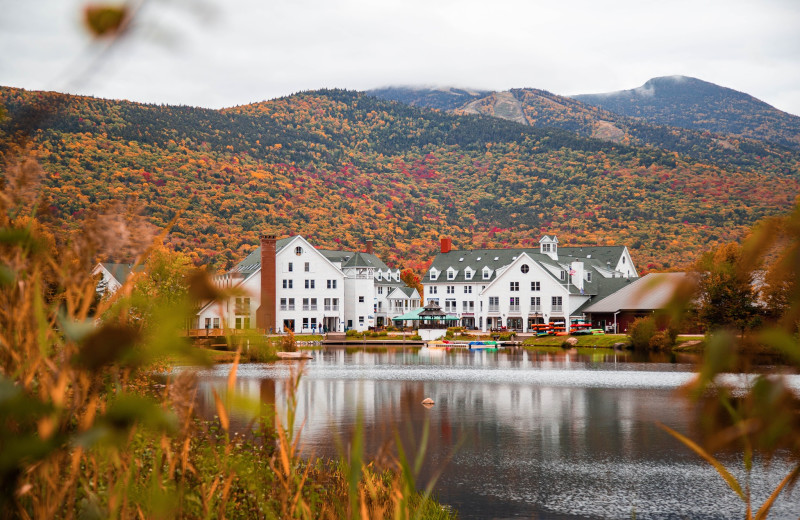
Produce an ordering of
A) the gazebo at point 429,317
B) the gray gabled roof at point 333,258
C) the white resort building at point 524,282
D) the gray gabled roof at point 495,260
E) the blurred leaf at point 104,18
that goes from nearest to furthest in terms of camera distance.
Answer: the blurred leaf at point 104,18, the gray gabled roof at point 333,258, the white resort building at point 524,282, the gazebo at point 429,317, the gray gabled roof at point 495,260

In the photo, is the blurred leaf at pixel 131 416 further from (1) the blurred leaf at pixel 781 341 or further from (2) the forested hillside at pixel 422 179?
(2) the forested hillside at pixel 422 179

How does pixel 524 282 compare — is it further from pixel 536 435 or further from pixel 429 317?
pixel 536 435

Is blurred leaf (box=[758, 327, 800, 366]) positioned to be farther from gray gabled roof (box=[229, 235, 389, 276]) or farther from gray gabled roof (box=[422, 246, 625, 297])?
gray gabled roof (box=[422, 246, 625, 297])

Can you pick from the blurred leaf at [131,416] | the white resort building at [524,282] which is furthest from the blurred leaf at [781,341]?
the white resort building at [524,282]

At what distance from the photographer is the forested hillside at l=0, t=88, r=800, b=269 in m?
103

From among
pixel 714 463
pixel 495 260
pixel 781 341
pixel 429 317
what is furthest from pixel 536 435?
pixel 495 260

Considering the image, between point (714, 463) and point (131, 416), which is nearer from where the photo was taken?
point (131, 416)

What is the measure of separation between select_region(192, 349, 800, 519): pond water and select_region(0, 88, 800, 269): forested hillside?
44.9m

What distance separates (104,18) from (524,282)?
80.6 meters

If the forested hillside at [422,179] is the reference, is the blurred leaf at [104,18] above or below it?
below

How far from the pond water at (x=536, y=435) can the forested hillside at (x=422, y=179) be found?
4493 centimetres

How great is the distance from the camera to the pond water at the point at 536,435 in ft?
46.0

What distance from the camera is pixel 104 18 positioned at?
1254 millimetres

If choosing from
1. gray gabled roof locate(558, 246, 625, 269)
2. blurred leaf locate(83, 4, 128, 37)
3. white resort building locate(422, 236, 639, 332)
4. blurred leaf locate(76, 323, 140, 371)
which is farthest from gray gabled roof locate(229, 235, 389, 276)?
→ blurred leaf locate(76, 323, 140, 371)
